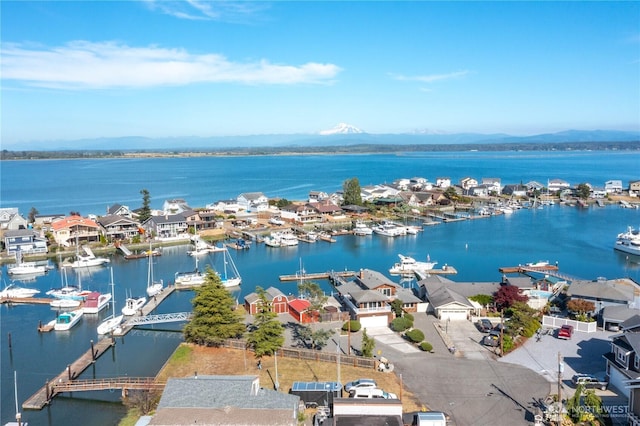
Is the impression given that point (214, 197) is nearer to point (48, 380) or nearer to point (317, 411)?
point (48, 380)

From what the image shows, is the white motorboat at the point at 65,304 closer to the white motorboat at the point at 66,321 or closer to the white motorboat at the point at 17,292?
the white motorboat at the point at 66,321

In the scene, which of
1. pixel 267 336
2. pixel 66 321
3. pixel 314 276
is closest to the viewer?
pixel 267 336

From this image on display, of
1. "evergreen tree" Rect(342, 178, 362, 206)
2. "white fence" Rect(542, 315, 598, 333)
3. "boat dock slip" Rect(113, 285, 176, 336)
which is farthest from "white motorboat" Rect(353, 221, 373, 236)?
"white fence" Rect(542, 315, 598, 333)

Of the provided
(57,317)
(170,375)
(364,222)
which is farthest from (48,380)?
(364,222)

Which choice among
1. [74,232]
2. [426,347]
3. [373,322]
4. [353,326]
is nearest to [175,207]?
[74,232]

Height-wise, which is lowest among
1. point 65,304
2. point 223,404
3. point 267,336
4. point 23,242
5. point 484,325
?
point 65,304

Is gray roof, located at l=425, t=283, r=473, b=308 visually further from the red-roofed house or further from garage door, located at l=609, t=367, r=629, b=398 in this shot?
garage door, located at l=609, t=367, r=629, b=398

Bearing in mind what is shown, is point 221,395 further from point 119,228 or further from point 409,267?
point 119,228
